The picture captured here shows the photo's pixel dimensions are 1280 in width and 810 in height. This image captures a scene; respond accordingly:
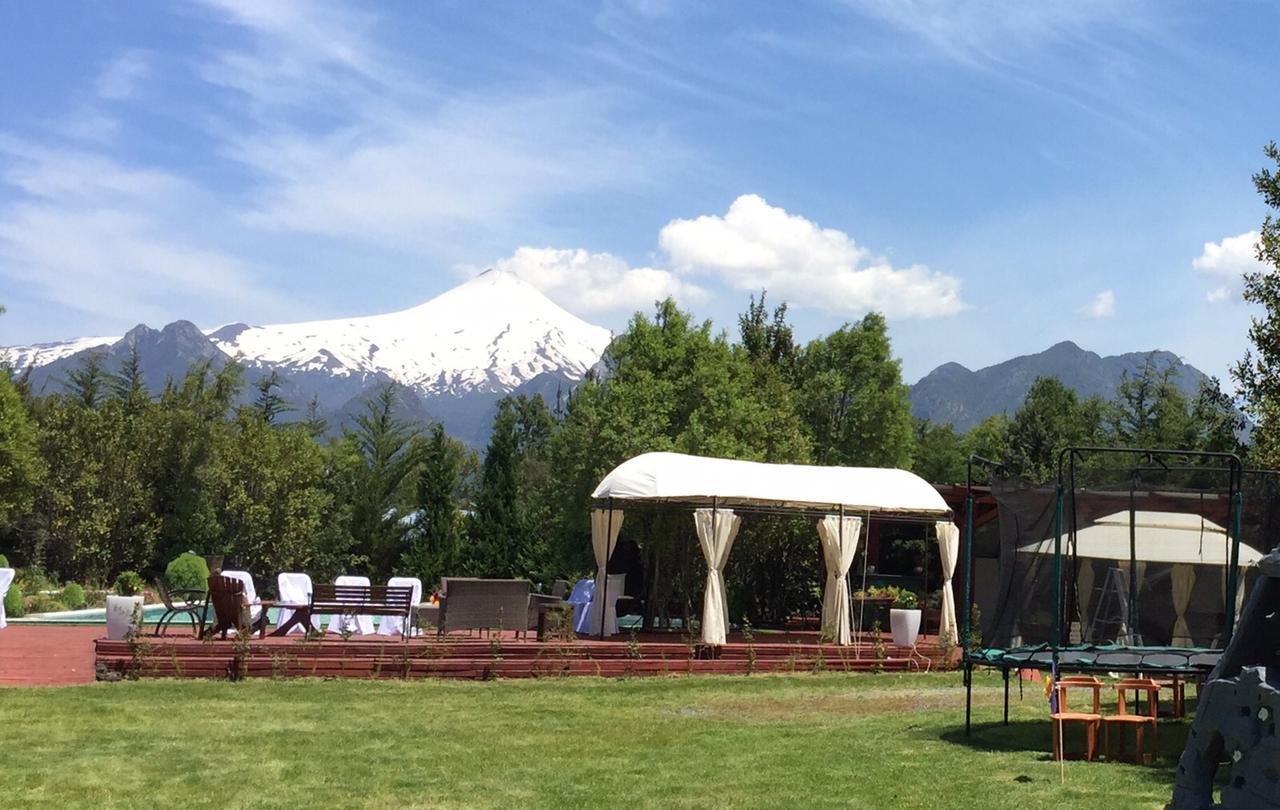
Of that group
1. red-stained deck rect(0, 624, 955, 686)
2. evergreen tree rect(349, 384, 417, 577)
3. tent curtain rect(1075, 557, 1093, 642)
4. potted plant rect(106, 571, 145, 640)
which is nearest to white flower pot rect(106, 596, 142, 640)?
potted plant rect(106, 571, 145, 640)

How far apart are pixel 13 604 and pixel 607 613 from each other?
10913 mm

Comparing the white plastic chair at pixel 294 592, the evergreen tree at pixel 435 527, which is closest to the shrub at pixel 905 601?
the white plastic chair at pixel 294 592

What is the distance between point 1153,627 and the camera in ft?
32.1

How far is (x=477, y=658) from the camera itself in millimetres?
13984

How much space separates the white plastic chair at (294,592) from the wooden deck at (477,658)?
1.28 meters

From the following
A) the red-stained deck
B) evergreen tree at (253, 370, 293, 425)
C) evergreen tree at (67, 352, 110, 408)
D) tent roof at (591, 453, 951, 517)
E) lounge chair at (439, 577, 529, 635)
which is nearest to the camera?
the red-stained deck

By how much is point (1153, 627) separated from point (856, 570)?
14742mm

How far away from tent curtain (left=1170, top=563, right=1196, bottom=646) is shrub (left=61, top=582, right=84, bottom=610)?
21.6 m

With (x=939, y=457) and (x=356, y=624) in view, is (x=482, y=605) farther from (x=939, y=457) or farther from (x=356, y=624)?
(x=939, y=457)

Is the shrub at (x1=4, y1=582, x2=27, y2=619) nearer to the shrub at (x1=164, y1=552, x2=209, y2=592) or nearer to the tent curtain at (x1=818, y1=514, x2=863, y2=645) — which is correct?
the shrub at (x1=164, y1=552, x2=209, y2=592)

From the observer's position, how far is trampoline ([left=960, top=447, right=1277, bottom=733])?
31.7 ft

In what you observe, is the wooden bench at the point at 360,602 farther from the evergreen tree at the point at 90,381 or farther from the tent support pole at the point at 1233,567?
the evergreen tree at the point at 90,381

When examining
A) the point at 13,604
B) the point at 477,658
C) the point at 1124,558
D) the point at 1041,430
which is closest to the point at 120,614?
the point at 477,658

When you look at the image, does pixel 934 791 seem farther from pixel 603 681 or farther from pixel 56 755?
pixel 603 681
